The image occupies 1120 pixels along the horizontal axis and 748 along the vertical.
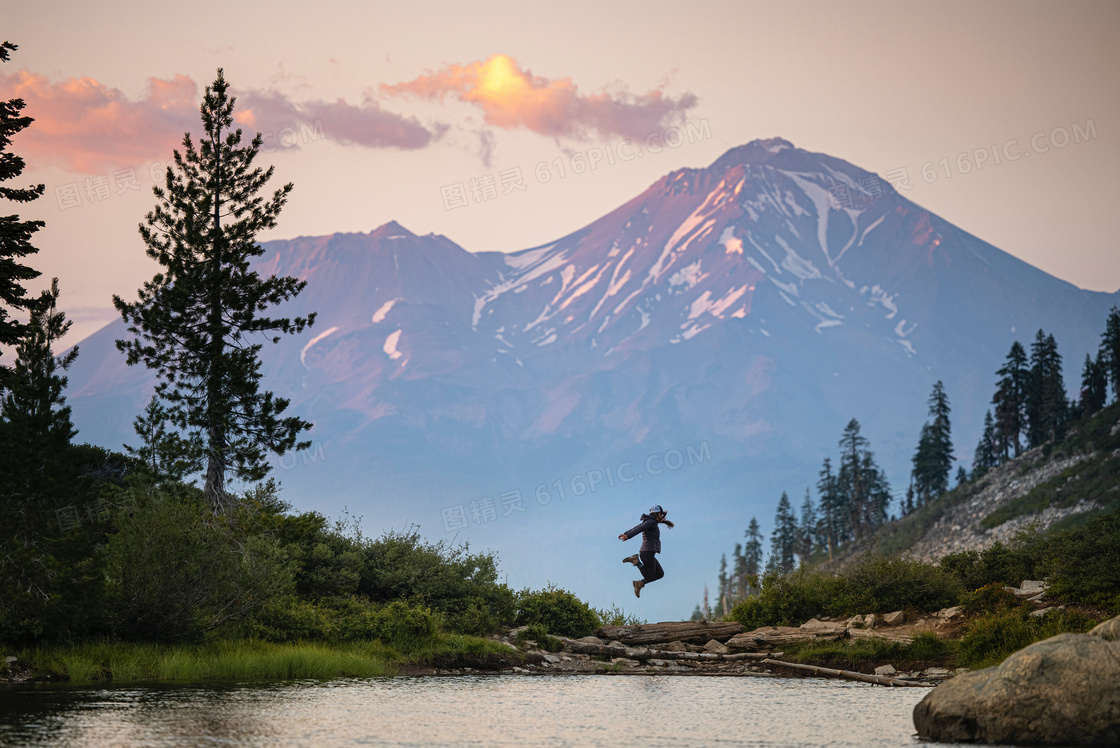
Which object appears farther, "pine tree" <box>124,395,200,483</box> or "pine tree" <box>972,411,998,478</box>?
"pine tree" <box>972,411,998,478</box>

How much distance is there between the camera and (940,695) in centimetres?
1397

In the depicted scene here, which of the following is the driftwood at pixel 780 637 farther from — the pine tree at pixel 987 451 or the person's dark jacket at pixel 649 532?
the pine tree at pixel 987 451

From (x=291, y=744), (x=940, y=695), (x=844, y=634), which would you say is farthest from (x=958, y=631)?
(x=291, y=744)

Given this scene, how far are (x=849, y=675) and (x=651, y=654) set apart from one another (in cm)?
607

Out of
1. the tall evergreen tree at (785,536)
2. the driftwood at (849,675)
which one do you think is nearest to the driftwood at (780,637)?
the driftwood at (849,675)

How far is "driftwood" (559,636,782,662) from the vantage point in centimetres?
2506

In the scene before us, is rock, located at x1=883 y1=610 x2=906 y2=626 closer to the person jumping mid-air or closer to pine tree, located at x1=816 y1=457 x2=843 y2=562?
the person jumping mid-air

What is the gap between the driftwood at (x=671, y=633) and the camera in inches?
1086

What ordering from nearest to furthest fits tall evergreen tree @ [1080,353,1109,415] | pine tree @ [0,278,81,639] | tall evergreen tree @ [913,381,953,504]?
pine tree @ [0,278,81,639]
tall evergreen tree @ [1080,353,1109,415]
tall evergreen tree @ [913,381,953,504]

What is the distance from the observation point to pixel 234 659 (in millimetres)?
21125

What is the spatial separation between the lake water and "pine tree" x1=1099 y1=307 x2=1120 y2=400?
10659 centimetres

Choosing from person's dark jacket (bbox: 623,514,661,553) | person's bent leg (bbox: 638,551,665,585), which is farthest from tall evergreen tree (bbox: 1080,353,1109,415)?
person's dark jacket (bbox: 623,514,661,553)

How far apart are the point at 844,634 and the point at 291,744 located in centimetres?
1714

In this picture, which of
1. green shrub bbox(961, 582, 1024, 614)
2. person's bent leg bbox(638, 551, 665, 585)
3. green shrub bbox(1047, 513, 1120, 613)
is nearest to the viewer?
green shrub bbox(1047, 513, 1120, 613)
